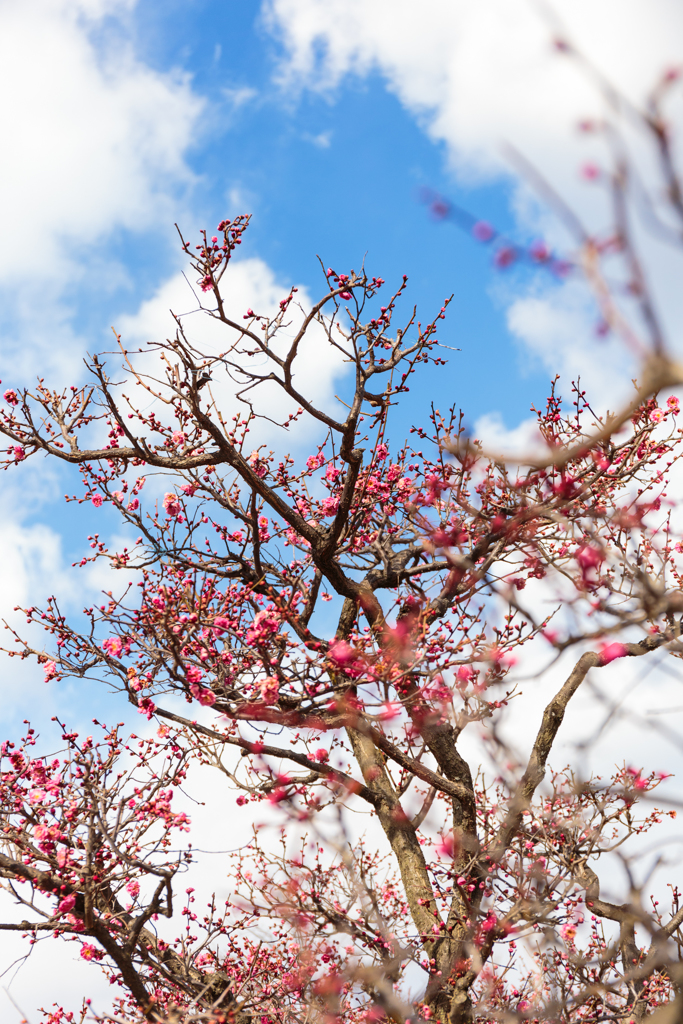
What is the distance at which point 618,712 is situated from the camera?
13.2 feet

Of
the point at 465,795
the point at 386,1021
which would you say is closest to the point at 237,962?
the point at 386,1021

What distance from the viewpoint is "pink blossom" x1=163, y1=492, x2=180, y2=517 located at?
952 cm

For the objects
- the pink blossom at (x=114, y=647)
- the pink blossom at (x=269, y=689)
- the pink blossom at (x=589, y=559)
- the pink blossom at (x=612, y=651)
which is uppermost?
the pink blossom at (x=114, y=647)

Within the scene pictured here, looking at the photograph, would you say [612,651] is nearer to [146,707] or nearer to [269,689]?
[269,689]

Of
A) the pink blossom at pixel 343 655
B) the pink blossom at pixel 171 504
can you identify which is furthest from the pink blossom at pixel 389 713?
the pink blossom at pixel 171 504

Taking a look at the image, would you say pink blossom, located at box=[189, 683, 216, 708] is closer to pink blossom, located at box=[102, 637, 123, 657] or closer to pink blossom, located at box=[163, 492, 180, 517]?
pink blossom, located at box=[102, 637, 123, 657]

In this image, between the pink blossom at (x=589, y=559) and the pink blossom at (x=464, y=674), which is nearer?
the pink blossom at (x=589, y=559)

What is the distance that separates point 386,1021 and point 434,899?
131 centimetres

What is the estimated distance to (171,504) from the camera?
9.53 meters

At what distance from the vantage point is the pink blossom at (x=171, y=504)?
9.52m

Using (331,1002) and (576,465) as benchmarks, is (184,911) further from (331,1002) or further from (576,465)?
(576,465)

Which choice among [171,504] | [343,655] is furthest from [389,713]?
[171,504]

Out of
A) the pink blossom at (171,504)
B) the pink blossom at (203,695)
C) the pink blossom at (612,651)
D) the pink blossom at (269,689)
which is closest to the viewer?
the pink blossom at (269,689)

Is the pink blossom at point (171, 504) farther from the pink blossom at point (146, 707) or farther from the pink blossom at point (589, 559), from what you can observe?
the pink blossom at point (589, 559)
